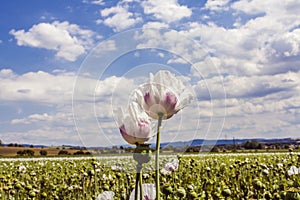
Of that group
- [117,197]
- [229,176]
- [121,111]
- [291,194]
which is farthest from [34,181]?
Answer: [121,111]

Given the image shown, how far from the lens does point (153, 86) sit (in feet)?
3.19

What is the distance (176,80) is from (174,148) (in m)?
0.26

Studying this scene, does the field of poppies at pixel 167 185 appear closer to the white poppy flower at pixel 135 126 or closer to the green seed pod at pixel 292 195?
the green seed pod at pixel 292 195

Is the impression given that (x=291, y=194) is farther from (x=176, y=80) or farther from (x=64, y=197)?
(x=64, y=197)

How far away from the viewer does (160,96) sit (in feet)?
3.17

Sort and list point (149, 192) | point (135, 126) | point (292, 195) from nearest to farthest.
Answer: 1. point (135, 126)
2. point (149, 192)
3. point (292, 195)

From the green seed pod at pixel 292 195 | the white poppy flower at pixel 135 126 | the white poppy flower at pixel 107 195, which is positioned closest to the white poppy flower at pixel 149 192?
the white poppy flower at pixel 135 126

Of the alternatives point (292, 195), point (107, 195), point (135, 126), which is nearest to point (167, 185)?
point (107, 195)

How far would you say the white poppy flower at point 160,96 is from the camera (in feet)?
3.16

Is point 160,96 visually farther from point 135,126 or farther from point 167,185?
point 167,185

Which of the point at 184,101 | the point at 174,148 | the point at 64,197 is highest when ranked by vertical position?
the point at 184,101

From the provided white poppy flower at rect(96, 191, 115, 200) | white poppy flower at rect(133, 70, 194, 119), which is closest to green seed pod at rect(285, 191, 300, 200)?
white poppy flower at rect(96, 191, 115, 200)

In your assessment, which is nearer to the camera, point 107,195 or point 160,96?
point 160,96

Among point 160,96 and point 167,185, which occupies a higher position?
point 160,96
